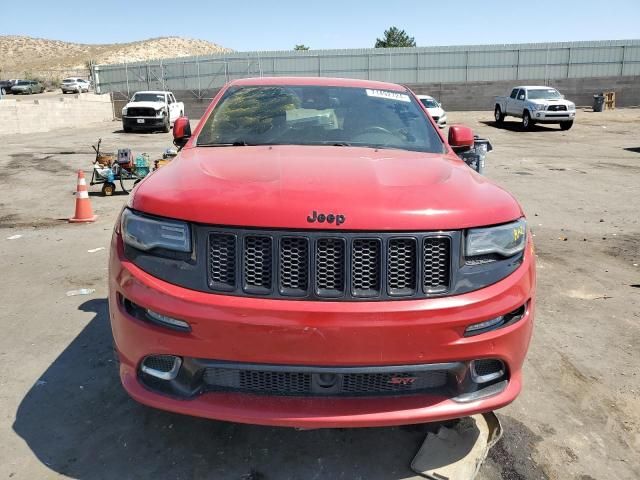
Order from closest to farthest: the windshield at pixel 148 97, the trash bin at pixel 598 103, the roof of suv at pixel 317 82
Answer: the roof of suv at pixel 317 82
the windshield at pixel 148 97
the trash bin at pixel 598 103

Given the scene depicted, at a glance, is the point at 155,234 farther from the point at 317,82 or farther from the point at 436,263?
the point at 317,82

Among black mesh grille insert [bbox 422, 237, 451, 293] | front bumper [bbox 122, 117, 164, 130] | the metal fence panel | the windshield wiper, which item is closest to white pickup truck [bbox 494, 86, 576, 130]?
the metal fence panel

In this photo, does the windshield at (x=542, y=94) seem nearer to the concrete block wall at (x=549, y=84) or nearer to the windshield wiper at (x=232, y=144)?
the concrete block wall at (x=549, y=84)

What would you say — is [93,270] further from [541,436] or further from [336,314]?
[541,436]

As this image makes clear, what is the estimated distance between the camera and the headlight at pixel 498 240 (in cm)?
229

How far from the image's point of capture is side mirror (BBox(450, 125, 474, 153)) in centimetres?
388

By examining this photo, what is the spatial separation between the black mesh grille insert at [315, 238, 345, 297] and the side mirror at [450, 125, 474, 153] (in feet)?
6.74

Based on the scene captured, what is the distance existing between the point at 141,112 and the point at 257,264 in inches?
954

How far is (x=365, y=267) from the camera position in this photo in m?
2.19

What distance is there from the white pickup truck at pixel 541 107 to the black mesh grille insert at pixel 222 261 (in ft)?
80.1


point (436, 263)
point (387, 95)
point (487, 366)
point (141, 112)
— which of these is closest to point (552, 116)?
point (141, 112)

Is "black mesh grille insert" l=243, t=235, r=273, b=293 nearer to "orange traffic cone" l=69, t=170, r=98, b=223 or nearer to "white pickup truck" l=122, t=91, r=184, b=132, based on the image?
"orange traffic cone" l=69, t=170, r=98, b=223

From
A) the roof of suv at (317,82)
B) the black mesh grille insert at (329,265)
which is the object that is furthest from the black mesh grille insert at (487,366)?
the roof of suv at (317,82)

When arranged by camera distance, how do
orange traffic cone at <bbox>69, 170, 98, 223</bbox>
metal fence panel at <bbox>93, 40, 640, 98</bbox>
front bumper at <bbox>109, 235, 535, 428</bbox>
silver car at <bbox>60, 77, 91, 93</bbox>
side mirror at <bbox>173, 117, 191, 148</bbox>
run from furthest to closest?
silver car at <bbox>60, 77, 91, 93</bbox> < metal fence panel at <bbox>93, 40, 640, 98</bbox> < orange traffic cone at <bbox>69, 170, 98, 223</bbox> < side mirror at <bbox>173, 117, 191, 148</bbox> < front bumper at <bbox>109, 235, 535, 428</bbox>
